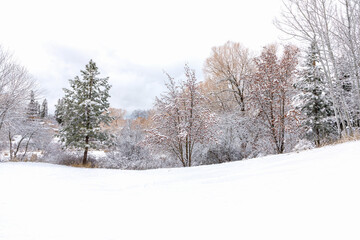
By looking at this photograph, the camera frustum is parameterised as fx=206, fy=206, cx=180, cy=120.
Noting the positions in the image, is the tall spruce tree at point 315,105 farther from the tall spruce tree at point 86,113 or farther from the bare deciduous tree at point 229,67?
the tall spruce tree at point 86,113

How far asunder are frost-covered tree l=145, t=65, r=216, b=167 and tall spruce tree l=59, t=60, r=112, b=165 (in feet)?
16.5

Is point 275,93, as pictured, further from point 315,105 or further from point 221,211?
point 221,211

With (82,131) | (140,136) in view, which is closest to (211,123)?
(82,131)

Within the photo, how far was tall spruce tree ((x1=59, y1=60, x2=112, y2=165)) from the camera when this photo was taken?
13.7 metres

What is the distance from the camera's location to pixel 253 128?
1218cm

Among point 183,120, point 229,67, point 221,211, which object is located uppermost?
point 229,67

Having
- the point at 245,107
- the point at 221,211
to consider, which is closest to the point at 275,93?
the point at 245,107

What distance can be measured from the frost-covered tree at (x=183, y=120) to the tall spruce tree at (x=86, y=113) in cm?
502

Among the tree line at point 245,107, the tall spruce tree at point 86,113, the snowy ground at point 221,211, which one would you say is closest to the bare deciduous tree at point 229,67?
the tree line at point 245,107

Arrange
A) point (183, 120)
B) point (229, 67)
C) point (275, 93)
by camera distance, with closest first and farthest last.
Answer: point (275, 93) < point (183, 120) < point (229, 67)

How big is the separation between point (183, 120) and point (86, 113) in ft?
23.1

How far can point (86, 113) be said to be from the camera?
13.8 meters

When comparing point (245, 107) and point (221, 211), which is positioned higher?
point (245, 107)

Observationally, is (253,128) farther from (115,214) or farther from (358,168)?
(115,214)
